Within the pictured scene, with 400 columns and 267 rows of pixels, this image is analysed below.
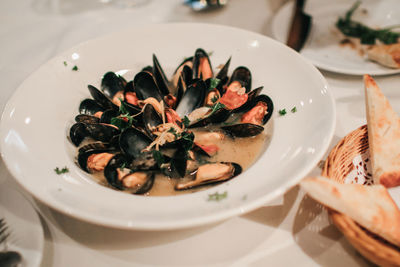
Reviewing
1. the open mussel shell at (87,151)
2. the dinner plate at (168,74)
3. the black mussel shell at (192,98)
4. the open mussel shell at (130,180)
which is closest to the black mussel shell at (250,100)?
the dinner plate at (168,74)

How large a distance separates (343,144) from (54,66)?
172 cm

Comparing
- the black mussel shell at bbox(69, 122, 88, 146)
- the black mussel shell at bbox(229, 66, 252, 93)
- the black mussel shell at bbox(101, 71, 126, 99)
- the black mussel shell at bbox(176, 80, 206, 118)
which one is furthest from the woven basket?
the black mussel shell at bbox(101, 71, 126, 99)

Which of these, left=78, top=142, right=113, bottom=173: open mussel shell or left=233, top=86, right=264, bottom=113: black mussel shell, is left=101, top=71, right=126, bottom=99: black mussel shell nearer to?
left=78, top=142, right=113, bottom=173: open mussel shell

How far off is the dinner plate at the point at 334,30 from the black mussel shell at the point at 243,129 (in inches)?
32.6

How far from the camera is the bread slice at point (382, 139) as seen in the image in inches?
52.0

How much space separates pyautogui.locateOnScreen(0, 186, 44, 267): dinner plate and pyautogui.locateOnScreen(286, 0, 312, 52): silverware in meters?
2.02

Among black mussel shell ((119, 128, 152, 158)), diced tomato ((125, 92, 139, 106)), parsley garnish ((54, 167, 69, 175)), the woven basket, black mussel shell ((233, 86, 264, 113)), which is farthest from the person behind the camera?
diced tomato ((125, 92, 139, 106))

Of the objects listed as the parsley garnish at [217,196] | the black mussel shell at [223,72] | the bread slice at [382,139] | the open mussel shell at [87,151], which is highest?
the open mussel shell at [87,151]

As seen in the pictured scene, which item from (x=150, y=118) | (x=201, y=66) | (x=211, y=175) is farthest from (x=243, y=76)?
(x=211, y=175)

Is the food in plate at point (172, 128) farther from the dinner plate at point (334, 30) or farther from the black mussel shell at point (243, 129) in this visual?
the dinner plate at point (334, 30)

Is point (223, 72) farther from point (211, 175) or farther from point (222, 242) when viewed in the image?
point (222, 242)

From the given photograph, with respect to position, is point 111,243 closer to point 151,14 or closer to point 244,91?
point 244,91

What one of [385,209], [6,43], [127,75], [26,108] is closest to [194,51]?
[127,75]

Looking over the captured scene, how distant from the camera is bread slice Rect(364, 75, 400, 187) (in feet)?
4.33
